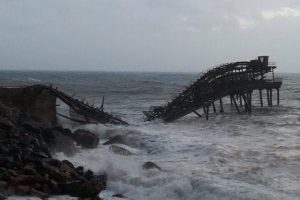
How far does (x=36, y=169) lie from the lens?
15805mm

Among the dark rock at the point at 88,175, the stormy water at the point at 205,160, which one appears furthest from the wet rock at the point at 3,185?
the dark rock at the point at 88,175

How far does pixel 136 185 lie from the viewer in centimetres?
1680

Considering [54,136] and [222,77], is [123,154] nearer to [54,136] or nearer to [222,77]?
[54,136]

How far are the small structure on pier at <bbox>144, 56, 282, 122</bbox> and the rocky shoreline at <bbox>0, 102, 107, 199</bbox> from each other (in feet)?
55.1

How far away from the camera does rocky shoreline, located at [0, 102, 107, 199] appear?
14.5m

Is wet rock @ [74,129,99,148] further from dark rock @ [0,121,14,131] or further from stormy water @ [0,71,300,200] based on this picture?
dark rock @ [0,121,14,131]

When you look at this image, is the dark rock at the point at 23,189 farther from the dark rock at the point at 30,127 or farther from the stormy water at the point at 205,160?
the dark rock at the point at 30,127

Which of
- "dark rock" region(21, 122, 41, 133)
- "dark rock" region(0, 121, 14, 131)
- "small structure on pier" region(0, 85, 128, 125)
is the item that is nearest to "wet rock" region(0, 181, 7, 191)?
"dark rock" region(0, 121, 14, 131)

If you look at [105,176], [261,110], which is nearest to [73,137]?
[105,176]

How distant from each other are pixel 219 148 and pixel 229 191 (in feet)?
25.5

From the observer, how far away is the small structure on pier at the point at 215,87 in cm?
3772

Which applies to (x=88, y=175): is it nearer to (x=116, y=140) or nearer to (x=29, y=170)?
(x=29, y=170)

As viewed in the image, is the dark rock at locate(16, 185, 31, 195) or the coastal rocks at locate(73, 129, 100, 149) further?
the coastal rocks at locate(73, 129, 100, 149)

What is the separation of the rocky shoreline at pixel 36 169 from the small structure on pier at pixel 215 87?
1679 centimetres
